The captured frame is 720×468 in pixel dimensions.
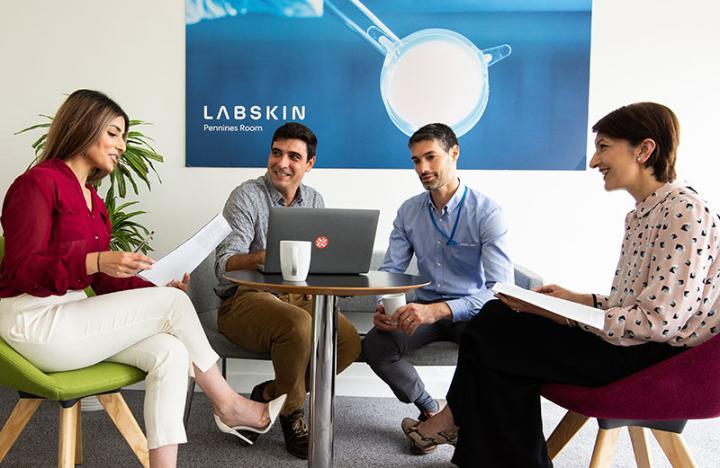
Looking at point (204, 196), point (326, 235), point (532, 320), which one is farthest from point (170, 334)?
point (204, 196)

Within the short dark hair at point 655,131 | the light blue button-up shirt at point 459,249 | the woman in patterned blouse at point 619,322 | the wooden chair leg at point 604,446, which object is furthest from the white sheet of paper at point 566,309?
the light blue button-up shirt at point 459,249

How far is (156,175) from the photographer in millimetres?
3451

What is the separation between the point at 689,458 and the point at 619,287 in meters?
0.51

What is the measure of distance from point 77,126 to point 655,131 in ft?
5.81

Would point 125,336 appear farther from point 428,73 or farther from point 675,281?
point 428,73

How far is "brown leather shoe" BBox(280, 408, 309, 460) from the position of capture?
2.52m

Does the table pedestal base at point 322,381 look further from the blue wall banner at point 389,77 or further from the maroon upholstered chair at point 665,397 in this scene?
the blue wall banner at point 389,77

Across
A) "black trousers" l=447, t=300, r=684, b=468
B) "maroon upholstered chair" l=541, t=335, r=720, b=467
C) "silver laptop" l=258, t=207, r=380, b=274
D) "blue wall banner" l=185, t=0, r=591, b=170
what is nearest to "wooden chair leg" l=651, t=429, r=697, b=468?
"maroon upholstered chair" l=541, t=335, r=720, b=467

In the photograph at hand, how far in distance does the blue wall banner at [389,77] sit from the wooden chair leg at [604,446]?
1793 millimetres

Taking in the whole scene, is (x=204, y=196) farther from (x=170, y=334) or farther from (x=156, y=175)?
(x=170, y=334)

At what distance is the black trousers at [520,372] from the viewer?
1.79m

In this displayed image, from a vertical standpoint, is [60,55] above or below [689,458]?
above

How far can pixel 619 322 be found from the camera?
1720 mm

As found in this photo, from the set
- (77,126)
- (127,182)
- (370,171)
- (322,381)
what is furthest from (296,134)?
(322,381)
